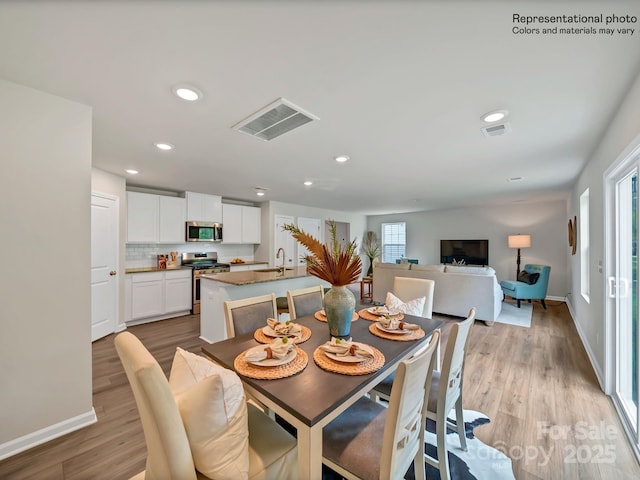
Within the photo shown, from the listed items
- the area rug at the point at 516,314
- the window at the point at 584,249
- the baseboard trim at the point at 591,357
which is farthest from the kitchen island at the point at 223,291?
the window at the point at 584,249

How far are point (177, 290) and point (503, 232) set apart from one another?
8.04 m

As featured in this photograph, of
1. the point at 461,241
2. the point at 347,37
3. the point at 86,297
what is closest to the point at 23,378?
the point at 86,297

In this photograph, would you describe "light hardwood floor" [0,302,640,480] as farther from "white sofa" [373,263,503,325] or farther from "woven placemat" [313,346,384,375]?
"woven placemat" [313,346,384,375]

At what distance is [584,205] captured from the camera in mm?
3693

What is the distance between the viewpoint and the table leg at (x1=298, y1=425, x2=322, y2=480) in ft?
3.23

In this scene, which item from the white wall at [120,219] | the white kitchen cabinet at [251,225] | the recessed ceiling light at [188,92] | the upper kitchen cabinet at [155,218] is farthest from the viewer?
the white kitchen cabinet at [251,225]

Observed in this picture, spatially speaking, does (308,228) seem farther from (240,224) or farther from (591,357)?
(591,357)

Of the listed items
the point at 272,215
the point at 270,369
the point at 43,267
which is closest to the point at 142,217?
the point at 272,215

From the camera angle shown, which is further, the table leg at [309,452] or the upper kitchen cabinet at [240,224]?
the upper kitchen cabinet at [240,224]

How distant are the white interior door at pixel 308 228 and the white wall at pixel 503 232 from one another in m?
3.19

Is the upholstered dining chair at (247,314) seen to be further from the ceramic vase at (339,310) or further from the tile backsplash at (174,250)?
the tile backsplash at (174,250)

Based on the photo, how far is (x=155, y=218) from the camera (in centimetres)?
466

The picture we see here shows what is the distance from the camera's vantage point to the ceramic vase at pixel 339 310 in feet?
5.71

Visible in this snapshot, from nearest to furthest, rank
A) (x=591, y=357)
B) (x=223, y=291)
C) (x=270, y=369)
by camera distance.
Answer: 1. (x=270, y=369)
2. (x=591, y=357)
3. (x=223, y=291)
